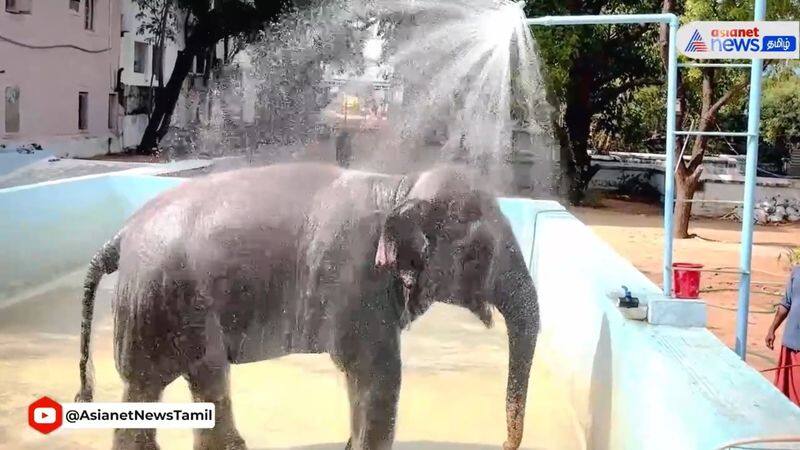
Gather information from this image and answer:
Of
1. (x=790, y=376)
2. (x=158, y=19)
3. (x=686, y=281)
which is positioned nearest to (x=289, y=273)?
(x=158, y=19)

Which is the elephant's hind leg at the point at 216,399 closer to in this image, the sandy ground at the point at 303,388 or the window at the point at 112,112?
the sandy ground at the point at 303,388

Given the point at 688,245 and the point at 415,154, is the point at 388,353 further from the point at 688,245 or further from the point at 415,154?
the point at 688,245

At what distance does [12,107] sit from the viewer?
855 cm

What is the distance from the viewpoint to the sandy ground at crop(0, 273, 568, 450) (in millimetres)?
2990

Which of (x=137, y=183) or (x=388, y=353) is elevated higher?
(x=137, y=183)

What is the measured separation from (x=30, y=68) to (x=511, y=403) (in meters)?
6.58

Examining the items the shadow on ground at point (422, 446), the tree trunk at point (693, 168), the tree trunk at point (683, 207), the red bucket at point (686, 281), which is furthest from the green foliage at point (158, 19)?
the tree trunk at point (683, 207)

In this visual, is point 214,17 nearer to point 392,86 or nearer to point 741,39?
point 392,86

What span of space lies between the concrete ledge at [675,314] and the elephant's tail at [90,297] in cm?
178

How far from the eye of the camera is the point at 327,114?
9.09 feet

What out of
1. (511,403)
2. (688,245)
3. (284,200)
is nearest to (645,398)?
(511,403)

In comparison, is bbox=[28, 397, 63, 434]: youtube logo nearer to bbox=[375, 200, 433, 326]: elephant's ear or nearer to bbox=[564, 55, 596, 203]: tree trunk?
bbox=[375, 200, 433, 326]: elephant's ear

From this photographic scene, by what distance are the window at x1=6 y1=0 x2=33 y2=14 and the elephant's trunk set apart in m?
8.50

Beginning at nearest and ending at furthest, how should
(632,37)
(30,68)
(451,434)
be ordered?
(451,434)
(30,68)
(632,37)
